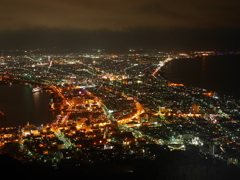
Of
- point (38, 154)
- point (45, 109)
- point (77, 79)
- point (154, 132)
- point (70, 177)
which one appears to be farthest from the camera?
point (77, 79)

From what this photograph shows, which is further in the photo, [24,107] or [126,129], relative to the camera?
[24,107]

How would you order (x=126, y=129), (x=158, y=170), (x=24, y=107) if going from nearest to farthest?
(x=158, y=170) < (x=126, y=129) < (x=24, y=107)

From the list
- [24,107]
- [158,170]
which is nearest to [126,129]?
[158,170]

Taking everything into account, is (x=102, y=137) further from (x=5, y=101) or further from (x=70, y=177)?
(x=5, y=101)

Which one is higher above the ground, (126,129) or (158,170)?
(126,129)

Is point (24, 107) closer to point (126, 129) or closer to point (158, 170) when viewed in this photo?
point (126, 129)

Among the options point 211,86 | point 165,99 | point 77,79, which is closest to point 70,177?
point 165,99

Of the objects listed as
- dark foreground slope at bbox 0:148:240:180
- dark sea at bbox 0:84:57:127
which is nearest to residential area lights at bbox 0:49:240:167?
dark foreground slope at bbox 0:148:240:180

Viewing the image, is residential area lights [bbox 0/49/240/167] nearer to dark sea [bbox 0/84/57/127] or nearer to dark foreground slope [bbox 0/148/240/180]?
dark foreground slope [bbox 0/148/240/180]
